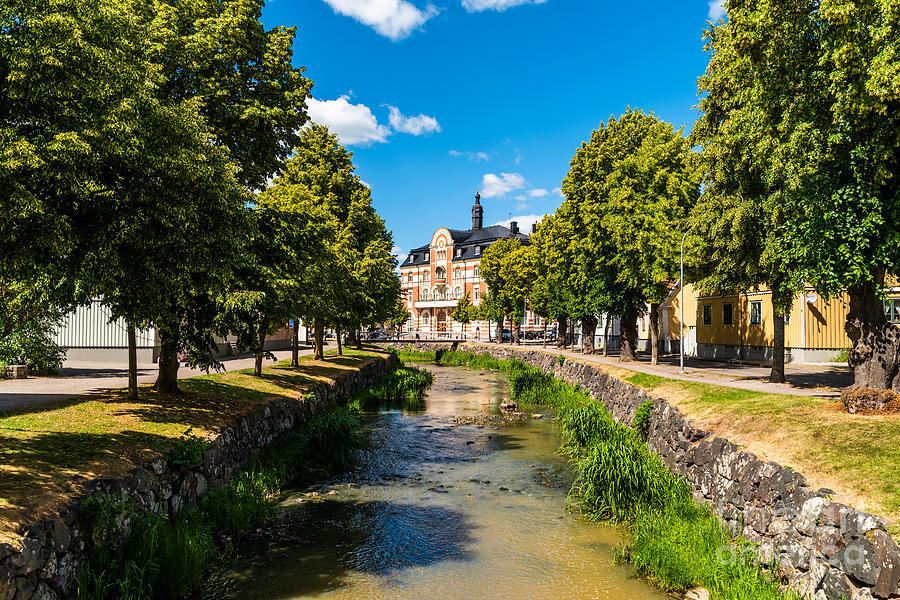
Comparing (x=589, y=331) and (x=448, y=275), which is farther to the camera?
(x=448, y=275)

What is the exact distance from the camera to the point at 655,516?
10312 mm

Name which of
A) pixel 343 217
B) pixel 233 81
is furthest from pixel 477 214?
pixel 233 81

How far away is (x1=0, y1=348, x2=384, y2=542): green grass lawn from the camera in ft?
21.2

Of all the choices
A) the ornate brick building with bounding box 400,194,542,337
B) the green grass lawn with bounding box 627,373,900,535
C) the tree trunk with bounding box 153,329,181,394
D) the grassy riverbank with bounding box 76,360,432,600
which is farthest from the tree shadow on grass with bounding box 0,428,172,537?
the ornate brick building with bounding box 400,194,542,337

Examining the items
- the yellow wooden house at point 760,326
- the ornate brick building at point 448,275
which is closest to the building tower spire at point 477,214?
the ornate brick building at point 448,275

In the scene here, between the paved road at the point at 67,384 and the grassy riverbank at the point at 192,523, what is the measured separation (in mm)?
5362

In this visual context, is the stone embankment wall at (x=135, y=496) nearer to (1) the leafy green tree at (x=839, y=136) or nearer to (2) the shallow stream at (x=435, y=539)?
(2) the shallow stream at (x=435, y=539)

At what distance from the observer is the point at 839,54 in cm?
1007

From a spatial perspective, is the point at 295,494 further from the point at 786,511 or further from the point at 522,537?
the point at 786,511

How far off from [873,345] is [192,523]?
46.2 ft

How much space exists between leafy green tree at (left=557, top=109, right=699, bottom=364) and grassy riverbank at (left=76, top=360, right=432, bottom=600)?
18.0 meters

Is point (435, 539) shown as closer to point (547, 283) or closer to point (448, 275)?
point (547, 283)

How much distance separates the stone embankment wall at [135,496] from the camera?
5449 millimetres

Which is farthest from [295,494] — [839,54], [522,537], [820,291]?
[839,54]
